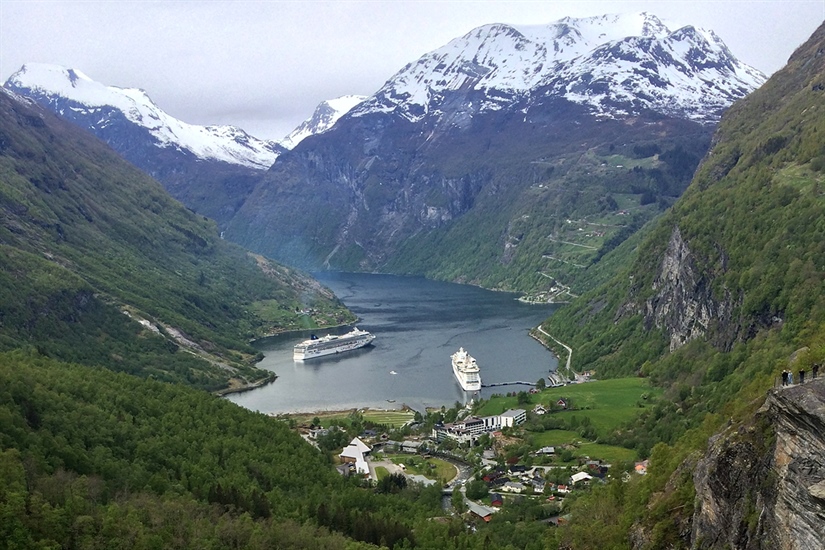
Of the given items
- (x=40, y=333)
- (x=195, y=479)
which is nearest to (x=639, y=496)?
(x=195, y=479)

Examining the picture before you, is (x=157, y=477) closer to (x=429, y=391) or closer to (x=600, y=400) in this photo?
(x=600, y=400)

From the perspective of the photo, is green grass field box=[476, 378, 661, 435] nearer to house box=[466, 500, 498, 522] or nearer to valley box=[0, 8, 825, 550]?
valley box=[0, 8, 825, 550]

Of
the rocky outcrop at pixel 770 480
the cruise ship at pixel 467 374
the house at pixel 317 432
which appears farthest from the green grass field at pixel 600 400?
the rocky outcrop at pixel 770 480

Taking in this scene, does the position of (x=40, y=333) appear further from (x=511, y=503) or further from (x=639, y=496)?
(x=639, y=496)

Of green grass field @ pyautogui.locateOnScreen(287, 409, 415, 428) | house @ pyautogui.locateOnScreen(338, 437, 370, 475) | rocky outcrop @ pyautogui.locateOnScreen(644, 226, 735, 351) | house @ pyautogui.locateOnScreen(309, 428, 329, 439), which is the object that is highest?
rocky outcrop @ pyautogui.locateOnScreen(644, 226, 735, 351)

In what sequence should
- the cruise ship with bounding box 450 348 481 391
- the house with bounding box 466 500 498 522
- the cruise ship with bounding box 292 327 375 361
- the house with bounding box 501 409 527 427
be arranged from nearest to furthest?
the house with bounding box 466 500 498 522 → the house with bounding box 501 409 527 427 → the cruise ship with bounding box 450 348 481 391 → the cruise ship with bounding box 292 327 375 361

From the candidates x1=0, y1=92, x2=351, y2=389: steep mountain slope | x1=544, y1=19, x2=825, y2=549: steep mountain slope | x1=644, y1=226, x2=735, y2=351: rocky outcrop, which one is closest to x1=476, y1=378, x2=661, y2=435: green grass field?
x1=544, y1=19, x2=825, y2=549: steep mountain slope
